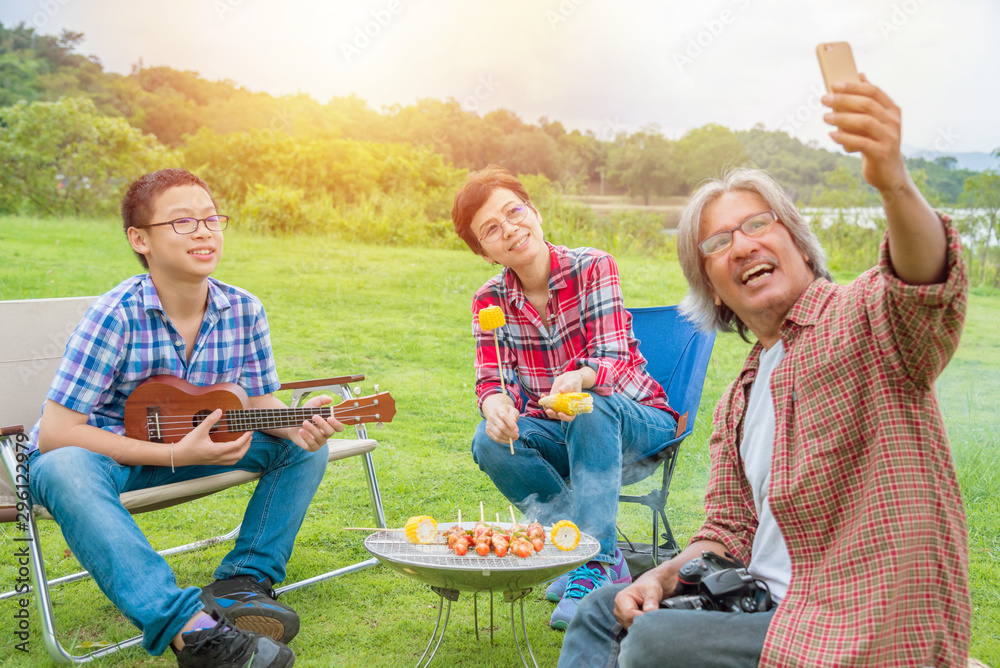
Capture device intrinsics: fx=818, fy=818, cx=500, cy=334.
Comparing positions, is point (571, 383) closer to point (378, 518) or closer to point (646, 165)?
point (378, 518)

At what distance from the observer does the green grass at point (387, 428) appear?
2.92m

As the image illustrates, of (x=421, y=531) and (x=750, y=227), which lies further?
(x=421, y=531)

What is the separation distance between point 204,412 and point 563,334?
1.34m

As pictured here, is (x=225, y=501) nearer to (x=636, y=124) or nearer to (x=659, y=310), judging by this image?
(x=659, y=310)

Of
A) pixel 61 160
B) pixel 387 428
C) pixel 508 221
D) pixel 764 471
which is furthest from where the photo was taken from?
pixel 61 160

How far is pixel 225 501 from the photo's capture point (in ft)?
14.3

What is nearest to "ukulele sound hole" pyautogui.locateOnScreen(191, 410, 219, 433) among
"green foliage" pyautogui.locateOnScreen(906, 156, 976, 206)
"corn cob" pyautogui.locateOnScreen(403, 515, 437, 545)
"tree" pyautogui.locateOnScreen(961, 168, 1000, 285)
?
"corn cob" pyautogui.locateOnScreen(403, 515, 437, 545)

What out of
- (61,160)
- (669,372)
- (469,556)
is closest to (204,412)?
(469,556)

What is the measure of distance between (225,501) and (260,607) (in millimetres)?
1899

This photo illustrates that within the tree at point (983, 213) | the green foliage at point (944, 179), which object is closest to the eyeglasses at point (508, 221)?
the tree at point (983, 213)

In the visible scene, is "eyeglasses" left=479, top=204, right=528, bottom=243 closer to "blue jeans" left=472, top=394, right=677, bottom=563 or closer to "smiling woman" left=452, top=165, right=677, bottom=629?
"smiling woman" left=452, top=165, right=677, bottom=629

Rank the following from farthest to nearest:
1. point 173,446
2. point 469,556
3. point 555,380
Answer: point 555,380
point 173,446
point 469,556

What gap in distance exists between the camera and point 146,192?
113 inches

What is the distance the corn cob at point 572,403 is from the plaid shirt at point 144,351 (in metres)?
1.16
